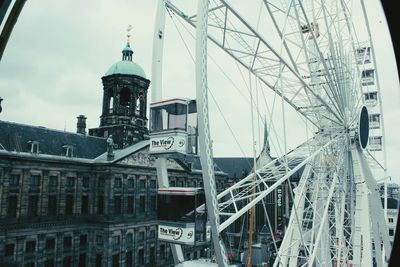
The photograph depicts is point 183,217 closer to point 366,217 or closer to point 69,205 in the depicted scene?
point 366,217

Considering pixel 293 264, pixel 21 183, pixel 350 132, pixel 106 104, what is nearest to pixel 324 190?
pixel 350 132

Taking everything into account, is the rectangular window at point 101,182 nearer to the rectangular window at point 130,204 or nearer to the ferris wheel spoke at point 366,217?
the rectangular window at point 130,204

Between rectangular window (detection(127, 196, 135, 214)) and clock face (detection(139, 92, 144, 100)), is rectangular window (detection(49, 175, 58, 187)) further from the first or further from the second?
clock face (detection(139, 92, 144, 100))

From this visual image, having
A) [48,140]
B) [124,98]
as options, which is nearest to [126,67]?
[124,98]

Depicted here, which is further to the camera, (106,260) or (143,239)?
(143,239)

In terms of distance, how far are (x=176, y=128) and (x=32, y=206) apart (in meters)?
30.4

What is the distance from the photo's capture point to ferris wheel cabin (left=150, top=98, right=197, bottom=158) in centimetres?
1200

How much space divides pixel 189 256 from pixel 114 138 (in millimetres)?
20510

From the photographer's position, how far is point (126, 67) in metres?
50.6

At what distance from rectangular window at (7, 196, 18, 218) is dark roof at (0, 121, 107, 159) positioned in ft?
15.6

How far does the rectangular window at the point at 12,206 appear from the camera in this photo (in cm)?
3476

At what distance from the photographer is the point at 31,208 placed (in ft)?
120

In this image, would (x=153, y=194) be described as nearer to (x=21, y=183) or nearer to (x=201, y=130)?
(x=21, y=183)

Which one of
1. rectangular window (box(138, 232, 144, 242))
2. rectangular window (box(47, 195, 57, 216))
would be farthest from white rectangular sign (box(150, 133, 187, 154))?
rectangular window (box(138, 232, 144, 242))
